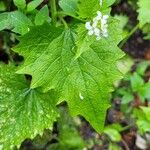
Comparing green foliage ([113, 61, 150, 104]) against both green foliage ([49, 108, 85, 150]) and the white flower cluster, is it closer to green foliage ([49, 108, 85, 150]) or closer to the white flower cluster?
green foliage ([49, 108, 85, 150])

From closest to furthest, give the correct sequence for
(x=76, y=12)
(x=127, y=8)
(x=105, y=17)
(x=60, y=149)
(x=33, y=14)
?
(x=105, y=17) < (x=76, y=12) < (x=33, y=14) < (x=60, y=149) < (x=127, y=8)

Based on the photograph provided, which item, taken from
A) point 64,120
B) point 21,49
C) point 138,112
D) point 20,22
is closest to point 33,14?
point 20,22

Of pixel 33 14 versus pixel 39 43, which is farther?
pixel 33 14

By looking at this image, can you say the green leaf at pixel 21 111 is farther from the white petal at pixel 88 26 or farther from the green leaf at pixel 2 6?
the white petal at pixel 88 26

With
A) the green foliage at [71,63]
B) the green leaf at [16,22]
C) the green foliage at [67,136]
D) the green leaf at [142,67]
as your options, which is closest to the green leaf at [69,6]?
the green foliage at [71,63]

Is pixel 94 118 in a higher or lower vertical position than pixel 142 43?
higher

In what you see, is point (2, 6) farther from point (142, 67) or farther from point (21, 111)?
point (142, 67)

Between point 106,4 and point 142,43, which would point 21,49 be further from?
point 142,43
